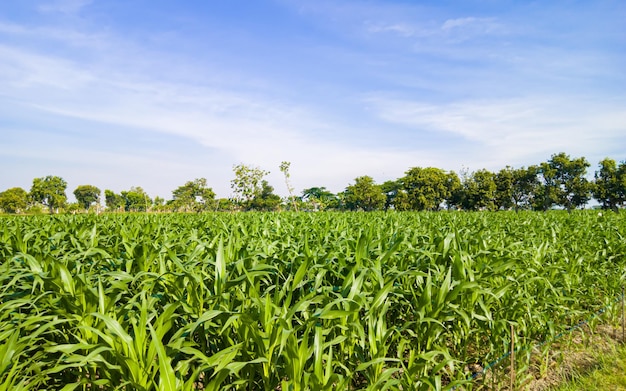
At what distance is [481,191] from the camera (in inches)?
1940

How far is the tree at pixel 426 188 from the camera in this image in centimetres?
5156

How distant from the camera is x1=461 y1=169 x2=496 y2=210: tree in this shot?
4909cm

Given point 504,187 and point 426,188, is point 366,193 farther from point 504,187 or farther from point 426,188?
point 504,187

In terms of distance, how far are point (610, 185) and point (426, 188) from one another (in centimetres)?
2433

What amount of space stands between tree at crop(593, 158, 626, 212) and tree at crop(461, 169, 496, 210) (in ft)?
46.2

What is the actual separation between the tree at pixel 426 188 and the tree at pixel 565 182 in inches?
535

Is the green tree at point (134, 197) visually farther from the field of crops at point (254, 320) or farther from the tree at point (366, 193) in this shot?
the field of crops at point (254, 320)

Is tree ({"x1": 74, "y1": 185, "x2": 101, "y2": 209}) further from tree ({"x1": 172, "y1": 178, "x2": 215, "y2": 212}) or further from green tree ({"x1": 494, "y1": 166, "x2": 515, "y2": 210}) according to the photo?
green tree ({"x1": 494, "y1": 166, "x2": 515, "y2": 210})

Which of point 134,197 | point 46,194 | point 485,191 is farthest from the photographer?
point 134,197

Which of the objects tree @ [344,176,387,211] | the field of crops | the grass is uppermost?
tree @ [344,176,387,211]

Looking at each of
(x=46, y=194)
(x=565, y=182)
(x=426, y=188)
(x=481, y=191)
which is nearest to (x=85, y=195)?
(x=46, y=194)

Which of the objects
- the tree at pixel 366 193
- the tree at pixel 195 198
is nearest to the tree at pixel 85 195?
the tree at pixel 195 198

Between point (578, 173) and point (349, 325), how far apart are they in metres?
62.1

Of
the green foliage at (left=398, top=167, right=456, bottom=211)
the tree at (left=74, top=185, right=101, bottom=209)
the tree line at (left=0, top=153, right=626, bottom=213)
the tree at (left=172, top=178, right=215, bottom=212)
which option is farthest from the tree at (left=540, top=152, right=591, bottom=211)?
the tree at (left=74, top=185, right=101, bottom=209)
